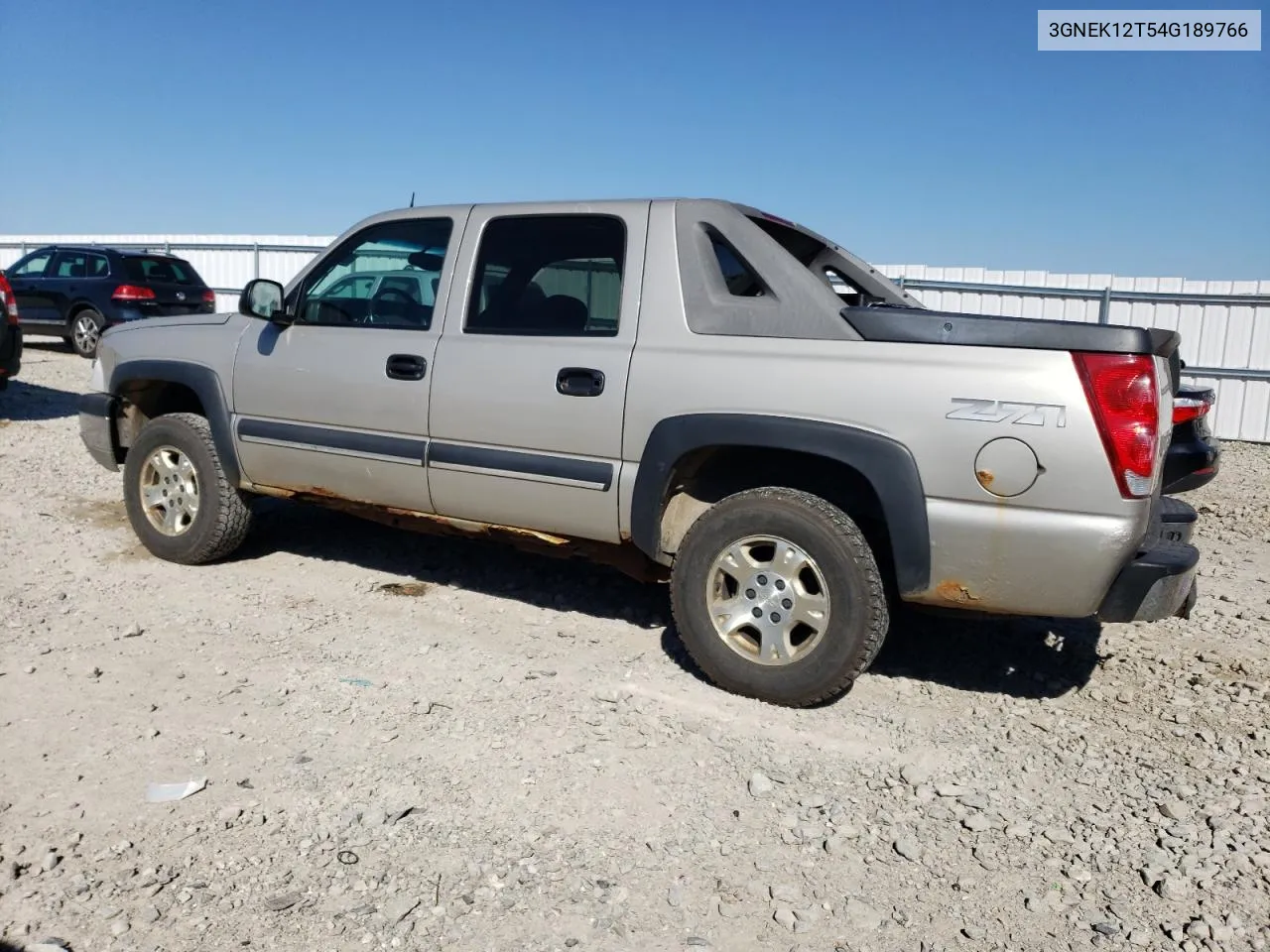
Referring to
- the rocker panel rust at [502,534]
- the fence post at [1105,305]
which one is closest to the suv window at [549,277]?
the rocker panel rust at [502,534]

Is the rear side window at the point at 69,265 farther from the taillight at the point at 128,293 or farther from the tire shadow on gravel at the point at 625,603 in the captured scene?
the tire shadow on gravel at the point at 625,603

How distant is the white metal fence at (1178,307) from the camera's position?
40.2 ft

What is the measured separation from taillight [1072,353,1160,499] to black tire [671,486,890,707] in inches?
34.1

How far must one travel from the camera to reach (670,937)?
2500 mm

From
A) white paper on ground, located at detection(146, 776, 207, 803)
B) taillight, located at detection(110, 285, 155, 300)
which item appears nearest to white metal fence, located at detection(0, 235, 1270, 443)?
taillight, located at detection(110, 285, 155, 300)

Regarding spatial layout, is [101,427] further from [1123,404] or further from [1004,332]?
[1123,404]

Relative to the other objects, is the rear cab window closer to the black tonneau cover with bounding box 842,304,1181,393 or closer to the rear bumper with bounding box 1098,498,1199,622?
the black tonneau cover with bounding box 842,304,1181,393

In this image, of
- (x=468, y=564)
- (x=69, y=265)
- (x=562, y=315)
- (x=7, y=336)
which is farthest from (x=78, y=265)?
(x=562, y=315)

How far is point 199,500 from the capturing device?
17.5 ft

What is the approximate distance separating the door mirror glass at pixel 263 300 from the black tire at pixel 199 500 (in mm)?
779

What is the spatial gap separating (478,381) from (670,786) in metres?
1.92

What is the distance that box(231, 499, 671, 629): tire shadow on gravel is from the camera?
511 centimetres

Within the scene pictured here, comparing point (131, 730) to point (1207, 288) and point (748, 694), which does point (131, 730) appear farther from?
point (1207, 288)

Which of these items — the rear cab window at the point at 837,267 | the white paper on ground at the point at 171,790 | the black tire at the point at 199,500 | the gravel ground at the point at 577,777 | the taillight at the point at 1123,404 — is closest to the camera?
the gravel ground at the point at 577,777
